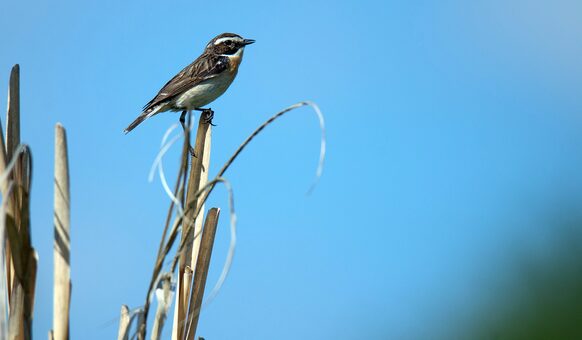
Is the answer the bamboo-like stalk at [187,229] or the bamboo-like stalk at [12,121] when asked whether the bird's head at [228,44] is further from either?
the bamboo-like stalk at [12,121]

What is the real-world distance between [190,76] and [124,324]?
7666 millimetres

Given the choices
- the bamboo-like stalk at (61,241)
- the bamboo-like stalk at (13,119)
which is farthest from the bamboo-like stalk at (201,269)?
the bamboo-like stalk at (13,119)

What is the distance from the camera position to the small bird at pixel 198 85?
995cm

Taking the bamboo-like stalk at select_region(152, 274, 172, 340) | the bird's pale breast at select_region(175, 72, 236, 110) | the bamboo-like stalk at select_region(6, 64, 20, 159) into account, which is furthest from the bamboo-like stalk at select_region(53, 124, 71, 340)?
the bird's pale breast at select_region(175, 72, 236, 110)

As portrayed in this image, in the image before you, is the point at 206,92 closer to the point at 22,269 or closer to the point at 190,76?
the point at 190,76

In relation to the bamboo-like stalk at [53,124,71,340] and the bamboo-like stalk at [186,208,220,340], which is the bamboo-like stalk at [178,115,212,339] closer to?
the bamboo-like stalk at [186,208,220,340]

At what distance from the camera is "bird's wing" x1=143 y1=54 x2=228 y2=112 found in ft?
32.7

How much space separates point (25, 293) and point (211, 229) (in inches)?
36.4

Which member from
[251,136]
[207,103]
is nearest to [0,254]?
[251,136]

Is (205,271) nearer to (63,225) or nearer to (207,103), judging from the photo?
(63,225)

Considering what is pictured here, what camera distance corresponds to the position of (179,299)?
3102 mm

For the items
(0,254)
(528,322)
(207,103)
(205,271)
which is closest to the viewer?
(0,254)

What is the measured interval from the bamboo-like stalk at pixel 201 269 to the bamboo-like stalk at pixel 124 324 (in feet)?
0.79

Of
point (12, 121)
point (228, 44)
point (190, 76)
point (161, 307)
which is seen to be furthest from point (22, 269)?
point (228, 44)
